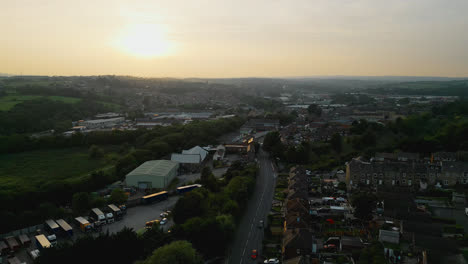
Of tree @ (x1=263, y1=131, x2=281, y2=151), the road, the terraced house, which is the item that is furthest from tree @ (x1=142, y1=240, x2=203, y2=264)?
tree @ (x1=263, y1=131, x2=281, y2=151)

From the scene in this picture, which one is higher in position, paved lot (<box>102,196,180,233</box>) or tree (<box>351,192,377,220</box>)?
tree (<box>351,192,377,220</box>)

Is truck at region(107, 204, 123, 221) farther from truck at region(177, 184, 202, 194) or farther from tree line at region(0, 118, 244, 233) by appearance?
truck at region(177, 184, 202, 194)

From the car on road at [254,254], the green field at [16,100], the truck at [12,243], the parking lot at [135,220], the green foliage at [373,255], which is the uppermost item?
the green field at [16,100]

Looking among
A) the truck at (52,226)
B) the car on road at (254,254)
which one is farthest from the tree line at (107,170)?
the car on road at (254,254)

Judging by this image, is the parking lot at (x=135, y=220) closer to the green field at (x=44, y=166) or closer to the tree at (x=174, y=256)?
the tree at (x=174, y=256)

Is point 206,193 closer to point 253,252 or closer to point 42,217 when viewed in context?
point 253,252

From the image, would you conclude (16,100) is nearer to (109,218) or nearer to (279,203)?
(109,218)

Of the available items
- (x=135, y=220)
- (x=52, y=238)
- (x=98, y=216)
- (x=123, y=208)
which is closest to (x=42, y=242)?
(x=52, y=238)
